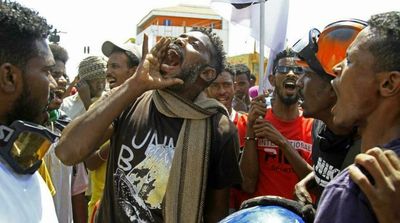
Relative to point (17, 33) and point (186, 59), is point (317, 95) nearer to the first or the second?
point (186, 59)

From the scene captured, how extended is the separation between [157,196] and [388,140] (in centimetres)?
138

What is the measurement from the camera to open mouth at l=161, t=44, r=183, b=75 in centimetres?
285

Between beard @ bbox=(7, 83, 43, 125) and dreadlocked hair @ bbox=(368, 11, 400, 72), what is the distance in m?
1.11

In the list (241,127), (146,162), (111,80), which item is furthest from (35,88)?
(111,80)

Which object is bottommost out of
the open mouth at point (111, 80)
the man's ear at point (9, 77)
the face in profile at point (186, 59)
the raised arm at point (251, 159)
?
the raised arm at point (251, 159)

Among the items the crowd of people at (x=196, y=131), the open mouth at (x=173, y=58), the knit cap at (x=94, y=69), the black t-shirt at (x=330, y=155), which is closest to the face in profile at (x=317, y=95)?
the crowd of people at (x=196, y=131)

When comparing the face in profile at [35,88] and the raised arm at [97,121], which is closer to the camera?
the face in profile at [35,88]

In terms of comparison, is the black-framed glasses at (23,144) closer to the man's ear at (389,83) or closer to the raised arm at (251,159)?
the man's ear at (389,83)

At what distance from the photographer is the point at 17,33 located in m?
1.67

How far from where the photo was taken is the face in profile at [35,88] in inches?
65.6

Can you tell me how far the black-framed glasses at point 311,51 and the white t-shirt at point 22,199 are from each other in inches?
66.4

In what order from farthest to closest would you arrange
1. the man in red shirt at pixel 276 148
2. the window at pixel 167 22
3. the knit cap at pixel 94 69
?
1. the window at pixel 167 22
2. the knit cap at pixel 94 69
3. the man in red shirt at pixel 276 148

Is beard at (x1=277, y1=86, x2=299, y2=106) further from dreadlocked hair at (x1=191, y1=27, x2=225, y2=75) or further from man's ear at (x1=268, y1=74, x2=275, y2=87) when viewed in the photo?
dreadlocked hair at (x1=191, y1=27, x2=225, y2=75)

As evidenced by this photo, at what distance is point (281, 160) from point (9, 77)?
2249 mm
